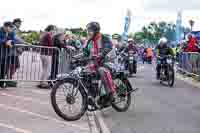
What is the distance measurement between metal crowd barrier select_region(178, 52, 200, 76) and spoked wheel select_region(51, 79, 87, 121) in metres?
11.8

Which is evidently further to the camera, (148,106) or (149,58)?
(149,58)

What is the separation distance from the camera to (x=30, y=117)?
9469 millimetres

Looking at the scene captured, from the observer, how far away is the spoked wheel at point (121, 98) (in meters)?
10.7

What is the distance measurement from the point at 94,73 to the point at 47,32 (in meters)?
5.34

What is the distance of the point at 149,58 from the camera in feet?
140

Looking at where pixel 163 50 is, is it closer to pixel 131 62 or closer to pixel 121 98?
pixel 131 62

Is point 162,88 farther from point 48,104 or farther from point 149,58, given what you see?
point 149,58

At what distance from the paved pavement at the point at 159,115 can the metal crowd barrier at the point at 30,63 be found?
2572mm

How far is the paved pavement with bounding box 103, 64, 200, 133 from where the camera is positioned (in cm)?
894

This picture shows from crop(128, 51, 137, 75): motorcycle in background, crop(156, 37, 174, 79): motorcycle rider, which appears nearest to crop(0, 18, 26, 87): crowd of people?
crop(156, 37, 174, 79): motorcycle rider

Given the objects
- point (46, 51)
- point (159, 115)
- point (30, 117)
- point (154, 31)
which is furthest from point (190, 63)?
point (154, 31)

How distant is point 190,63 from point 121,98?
12318 mm

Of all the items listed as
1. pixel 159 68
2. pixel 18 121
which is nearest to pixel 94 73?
pixel 18 121

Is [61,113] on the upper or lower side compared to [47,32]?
lower
